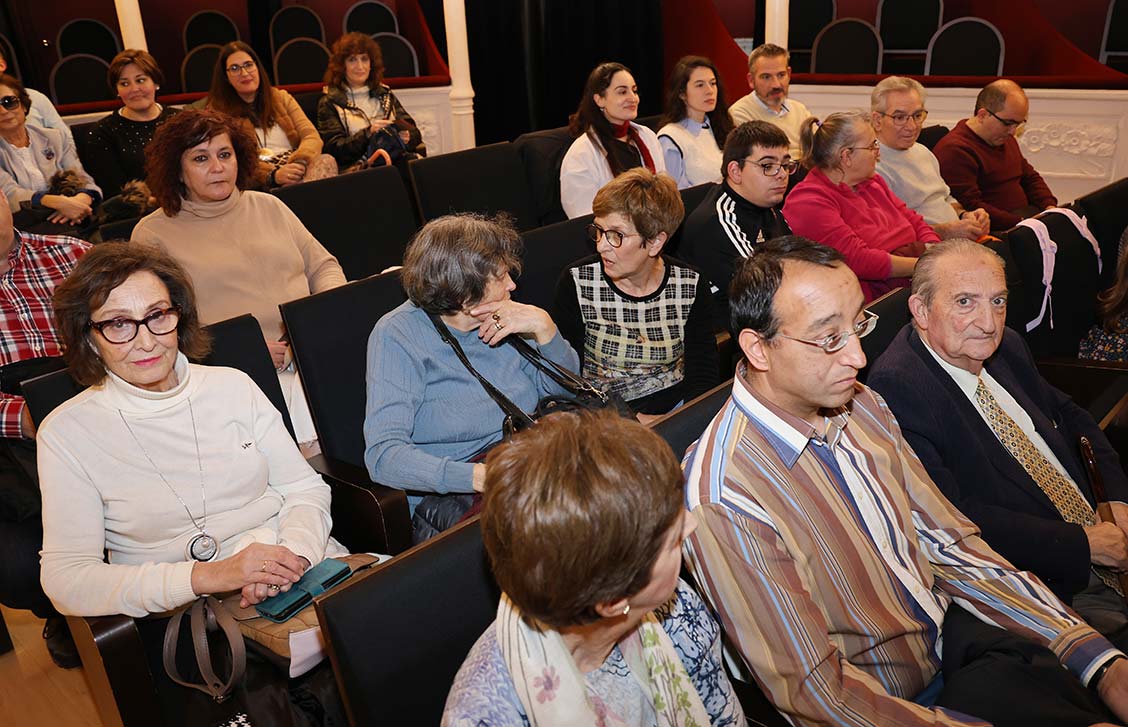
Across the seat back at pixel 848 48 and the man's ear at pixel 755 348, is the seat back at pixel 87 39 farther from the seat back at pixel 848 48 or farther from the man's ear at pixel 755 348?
the man's ear at pixel 755 348

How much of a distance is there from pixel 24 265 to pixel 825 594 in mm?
2345

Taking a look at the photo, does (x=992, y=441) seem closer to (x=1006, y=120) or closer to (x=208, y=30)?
(x=1006, y=120)

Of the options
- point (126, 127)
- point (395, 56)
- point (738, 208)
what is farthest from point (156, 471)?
point (395, 56)

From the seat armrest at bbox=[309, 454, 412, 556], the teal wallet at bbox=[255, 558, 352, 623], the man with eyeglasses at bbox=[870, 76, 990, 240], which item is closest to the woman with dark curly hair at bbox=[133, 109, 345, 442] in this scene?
the seat armrest at bbox=[309, 454, 412, 556]

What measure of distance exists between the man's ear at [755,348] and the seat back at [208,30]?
21.8ft

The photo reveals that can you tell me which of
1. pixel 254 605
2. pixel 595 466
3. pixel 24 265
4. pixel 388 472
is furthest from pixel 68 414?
pixel 595 466

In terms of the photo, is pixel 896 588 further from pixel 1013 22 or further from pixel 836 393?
pixel 1013 22

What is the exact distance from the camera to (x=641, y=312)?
2629mm

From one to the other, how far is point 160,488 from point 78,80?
18.1ft

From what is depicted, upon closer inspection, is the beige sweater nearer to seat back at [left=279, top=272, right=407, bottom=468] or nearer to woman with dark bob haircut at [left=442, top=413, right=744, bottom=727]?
seat back at [left=279, top=272, right=407, bottom=468]

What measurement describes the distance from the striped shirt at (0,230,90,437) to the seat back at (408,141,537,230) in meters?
1.67

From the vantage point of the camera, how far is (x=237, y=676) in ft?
5.52

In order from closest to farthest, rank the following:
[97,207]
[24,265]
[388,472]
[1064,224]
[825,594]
A: 1. [825,594]
2. [388,472]
3. [24,265]
4. [1064,224]
5. [97,207]

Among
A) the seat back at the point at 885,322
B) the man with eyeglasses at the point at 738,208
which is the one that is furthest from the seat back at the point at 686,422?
the man with eyeglasses at the point at 738,208
